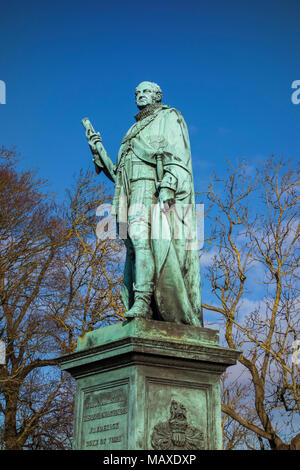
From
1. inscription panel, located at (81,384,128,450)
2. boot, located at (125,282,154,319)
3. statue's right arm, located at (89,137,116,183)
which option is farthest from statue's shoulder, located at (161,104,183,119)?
inscription panel, located at (81,384,128,450)

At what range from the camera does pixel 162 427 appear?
6.37 meters

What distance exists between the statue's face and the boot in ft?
7.49

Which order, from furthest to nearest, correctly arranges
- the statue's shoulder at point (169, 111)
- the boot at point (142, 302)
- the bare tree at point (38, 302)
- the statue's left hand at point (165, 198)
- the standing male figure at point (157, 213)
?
the bare tree at point (38, 302) < the statue's shoulder at point (169, 111) < the statue's left hand at point (165, 198) < the standing male figure at point (157, 213) < the boot at point (142, 302)

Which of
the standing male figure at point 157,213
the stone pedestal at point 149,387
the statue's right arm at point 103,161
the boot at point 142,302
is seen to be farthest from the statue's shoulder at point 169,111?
the stone pedestal at point 149,387

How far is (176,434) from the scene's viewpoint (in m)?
6.42

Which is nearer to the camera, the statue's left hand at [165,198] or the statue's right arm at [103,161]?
the statue's left hand at [165,198]

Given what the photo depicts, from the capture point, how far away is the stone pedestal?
6355 mm

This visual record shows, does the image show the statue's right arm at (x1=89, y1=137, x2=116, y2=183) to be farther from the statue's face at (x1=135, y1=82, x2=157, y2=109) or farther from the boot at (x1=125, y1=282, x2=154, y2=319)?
the boot at (x1=125, y1=282, x2=154, y2=319)

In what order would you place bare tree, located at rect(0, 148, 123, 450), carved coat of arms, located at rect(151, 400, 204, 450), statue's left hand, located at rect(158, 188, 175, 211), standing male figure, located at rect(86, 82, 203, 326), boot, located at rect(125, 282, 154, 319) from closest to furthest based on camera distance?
1. carved coat of arms, located at rect(151, 400, 204, 450)
2. boot, located at rect(125, 282, 154, 319)
3. standing male figure, located at rect(86, 82, 203, 326)
4. statue's left hand, located at rect(158, 188, 175, 211)
5. bare tree, located at rect(0, 148, 123, 450)

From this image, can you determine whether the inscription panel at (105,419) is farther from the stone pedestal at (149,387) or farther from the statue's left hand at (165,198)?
the statue's left hand at (165,198)

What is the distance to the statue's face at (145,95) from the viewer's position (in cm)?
830

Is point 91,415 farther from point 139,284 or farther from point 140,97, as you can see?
point 140,97

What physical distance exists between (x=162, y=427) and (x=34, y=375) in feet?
48.0

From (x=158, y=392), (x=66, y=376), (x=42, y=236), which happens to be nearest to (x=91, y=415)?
(x=158, y=392)
